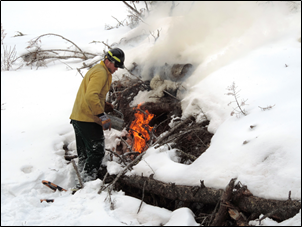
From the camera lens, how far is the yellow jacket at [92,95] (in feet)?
9.86

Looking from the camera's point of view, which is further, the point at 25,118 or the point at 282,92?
the point at 25,118

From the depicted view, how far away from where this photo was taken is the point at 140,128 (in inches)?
176

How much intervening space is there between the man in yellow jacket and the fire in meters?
0.97

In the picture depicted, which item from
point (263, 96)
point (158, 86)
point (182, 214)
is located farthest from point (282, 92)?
point (158, 86)

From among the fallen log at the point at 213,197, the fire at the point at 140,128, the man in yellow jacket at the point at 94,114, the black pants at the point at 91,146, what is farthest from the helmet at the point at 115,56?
the fallen log at the point at 213,197

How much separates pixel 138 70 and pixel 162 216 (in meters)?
4.18

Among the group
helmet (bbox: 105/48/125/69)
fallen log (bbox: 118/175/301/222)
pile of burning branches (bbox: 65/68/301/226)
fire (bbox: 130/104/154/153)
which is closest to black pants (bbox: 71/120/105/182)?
pile of burning branches (bbox: 65/68/301/226)

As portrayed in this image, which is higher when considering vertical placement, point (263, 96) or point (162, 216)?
point (263, 96)

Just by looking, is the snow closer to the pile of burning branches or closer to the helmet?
the pile of burning branches

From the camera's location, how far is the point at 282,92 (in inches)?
114

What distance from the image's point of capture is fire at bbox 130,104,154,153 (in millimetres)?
4230

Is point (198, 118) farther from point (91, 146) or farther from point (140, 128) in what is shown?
point (91, 146)

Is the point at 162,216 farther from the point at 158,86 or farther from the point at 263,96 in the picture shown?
the point at 158,86

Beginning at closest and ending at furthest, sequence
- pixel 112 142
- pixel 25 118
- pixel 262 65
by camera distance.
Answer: pixel 262 65 < pixel 112 142 < pixel 25 118
